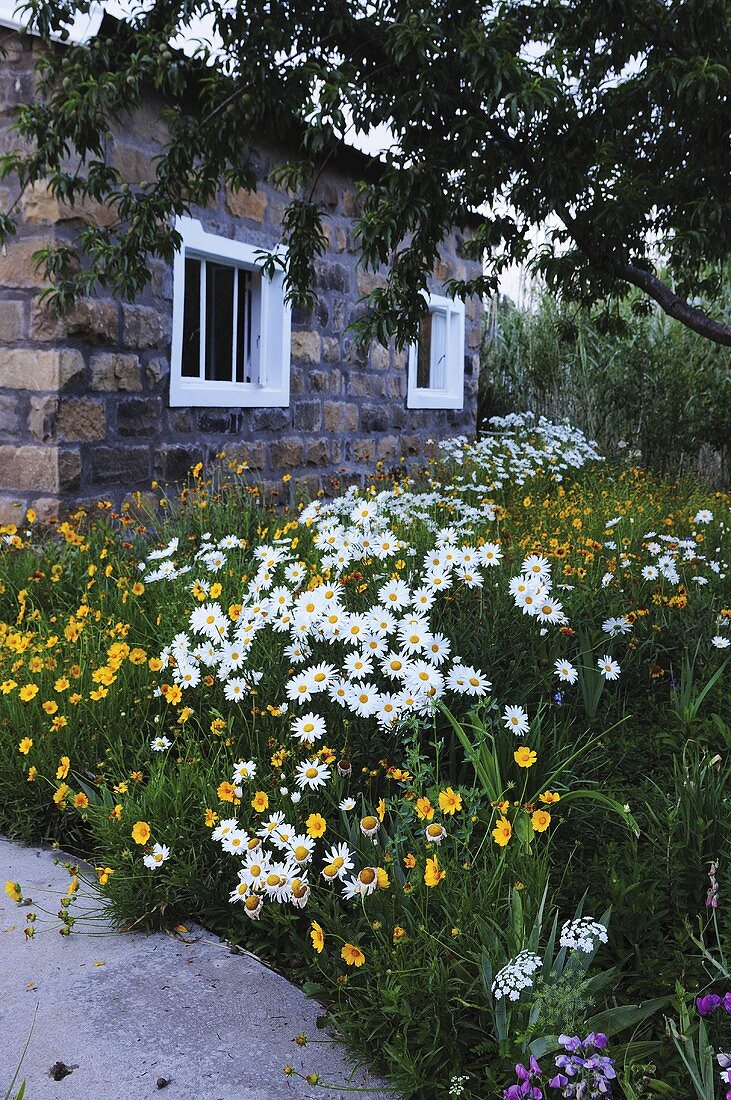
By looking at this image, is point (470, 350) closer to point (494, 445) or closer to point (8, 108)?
point (494, 445)

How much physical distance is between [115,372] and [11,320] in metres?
0.63

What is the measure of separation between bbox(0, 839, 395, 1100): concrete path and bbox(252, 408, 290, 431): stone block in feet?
16.0

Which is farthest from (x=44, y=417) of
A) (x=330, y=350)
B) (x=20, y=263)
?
(x=330, y=350)

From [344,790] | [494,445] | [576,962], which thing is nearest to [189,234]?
[494,445]

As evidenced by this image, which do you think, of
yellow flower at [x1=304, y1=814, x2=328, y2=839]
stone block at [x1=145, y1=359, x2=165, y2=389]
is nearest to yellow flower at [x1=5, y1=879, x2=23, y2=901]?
yellow flower at [x1=304, y1=814, x2=328, y2=839]

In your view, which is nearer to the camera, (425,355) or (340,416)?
(340,416)

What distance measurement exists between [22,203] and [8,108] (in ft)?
1.78

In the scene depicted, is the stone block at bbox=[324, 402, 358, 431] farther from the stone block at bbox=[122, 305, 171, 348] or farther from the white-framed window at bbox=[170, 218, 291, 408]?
the stone block at bbox=[122, 305, 171, 348]

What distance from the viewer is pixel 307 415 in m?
7.79

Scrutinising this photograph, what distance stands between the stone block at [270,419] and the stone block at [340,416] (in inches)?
22.1

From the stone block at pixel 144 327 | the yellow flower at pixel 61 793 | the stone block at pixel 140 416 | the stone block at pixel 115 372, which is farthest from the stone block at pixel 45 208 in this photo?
the yellow flower at pixel 61 793

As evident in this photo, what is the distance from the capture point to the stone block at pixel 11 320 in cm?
561

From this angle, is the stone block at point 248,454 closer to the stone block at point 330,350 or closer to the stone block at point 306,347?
the stone block at point 306,347

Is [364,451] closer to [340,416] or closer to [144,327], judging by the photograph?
[340,416]
